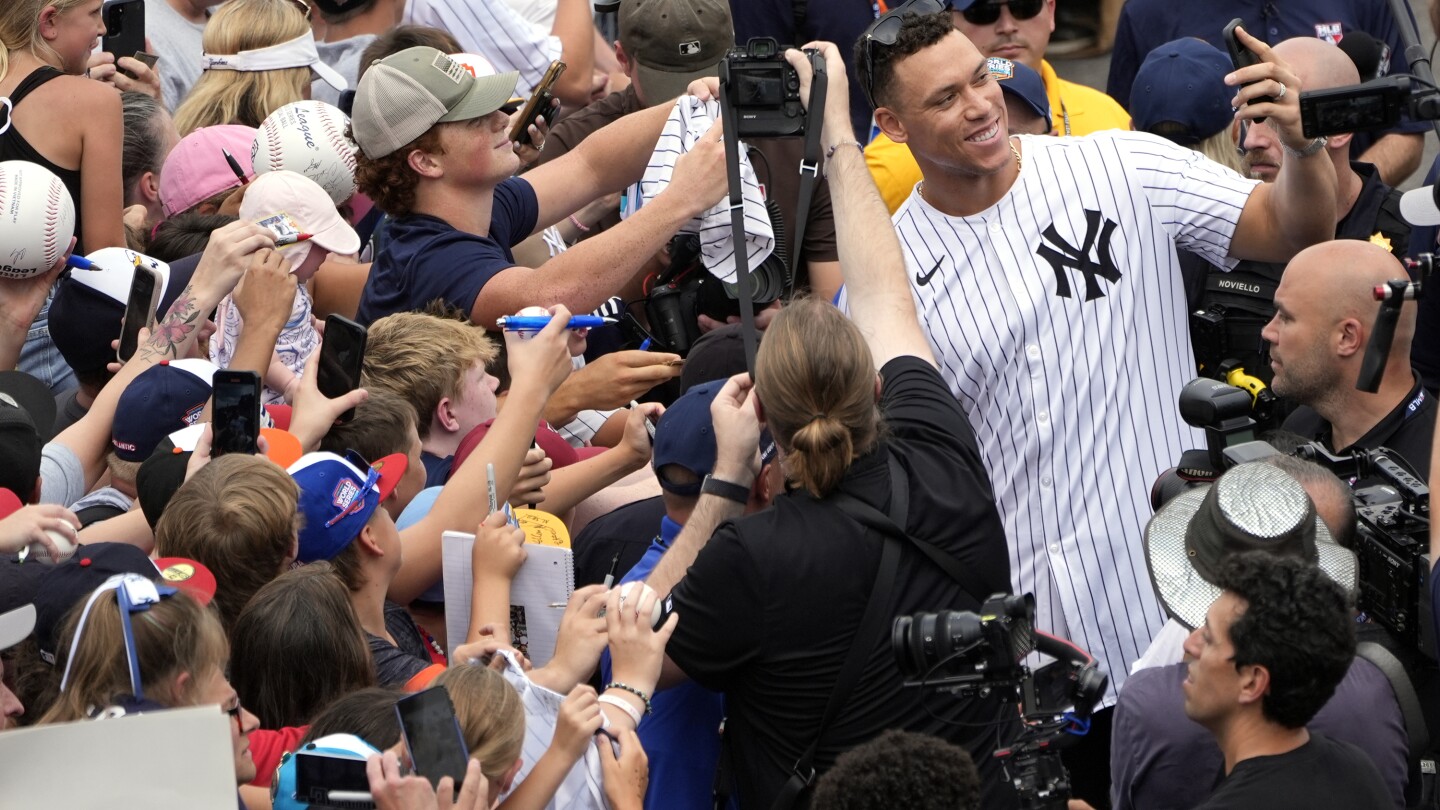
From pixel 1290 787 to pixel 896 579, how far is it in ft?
2.64

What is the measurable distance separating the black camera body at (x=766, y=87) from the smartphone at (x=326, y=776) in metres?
1.91

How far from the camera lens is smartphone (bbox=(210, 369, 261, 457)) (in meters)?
3.75

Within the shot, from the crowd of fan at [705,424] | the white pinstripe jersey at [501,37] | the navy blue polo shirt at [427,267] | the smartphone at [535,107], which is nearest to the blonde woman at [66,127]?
the crowd of fan at [705,424]

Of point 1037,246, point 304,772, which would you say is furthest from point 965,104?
point 304,772

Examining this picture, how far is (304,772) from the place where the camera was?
277 centimetres

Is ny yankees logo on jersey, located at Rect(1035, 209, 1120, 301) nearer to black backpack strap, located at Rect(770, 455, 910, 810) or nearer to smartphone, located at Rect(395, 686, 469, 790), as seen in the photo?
black backpack strap, located at Rect(770, 455, 910, 810)

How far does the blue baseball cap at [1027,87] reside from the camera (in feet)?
17.4

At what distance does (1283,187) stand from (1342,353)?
1.77 feet

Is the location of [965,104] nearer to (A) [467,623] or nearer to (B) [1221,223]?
(B) [1221,223]

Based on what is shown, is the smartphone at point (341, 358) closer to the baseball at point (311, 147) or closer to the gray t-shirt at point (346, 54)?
the baseball at point (311, 147)

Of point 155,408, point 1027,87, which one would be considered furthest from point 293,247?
point 1027,87

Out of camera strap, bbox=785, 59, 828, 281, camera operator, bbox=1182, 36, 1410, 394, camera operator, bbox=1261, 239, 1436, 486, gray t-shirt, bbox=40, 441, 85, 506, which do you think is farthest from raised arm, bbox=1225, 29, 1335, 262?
gray t-shirt, bbox=40, 441, 85, 506

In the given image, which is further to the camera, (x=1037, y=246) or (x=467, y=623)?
(x=1037, y=246)

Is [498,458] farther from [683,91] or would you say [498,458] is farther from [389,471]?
[683,91]
